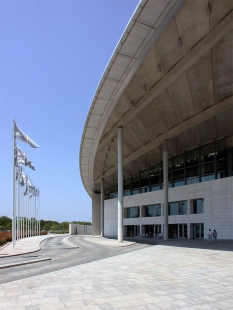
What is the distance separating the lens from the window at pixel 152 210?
37438mm

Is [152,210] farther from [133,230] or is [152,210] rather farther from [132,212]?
[133,230]

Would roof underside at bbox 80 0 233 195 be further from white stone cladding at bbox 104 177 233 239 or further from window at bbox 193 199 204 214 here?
window at bbox 193 199 204 214

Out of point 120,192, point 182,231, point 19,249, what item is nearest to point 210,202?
point 182,231

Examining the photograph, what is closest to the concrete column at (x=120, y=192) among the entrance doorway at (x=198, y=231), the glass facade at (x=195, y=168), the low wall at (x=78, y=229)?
the entrance doorway at (x=198, y=231)

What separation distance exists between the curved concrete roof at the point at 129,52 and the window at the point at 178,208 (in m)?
11.9

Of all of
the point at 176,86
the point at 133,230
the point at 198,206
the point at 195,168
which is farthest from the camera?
the point at 133,230

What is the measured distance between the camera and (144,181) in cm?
4266

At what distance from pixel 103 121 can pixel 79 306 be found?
2098cm

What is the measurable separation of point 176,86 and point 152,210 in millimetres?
19881

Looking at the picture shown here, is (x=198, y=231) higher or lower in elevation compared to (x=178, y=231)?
higher

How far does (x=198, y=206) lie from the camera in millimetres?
30531

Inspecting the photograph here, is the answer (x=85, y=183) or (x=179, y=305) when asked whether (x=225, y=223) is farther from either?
(x=85, y=183)

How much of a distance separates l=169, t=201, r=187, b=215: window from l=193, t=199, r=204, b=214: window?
4.52 feet

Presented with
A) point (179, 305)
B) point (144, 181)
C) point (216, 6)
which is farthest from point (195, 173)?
point (179, 305)
